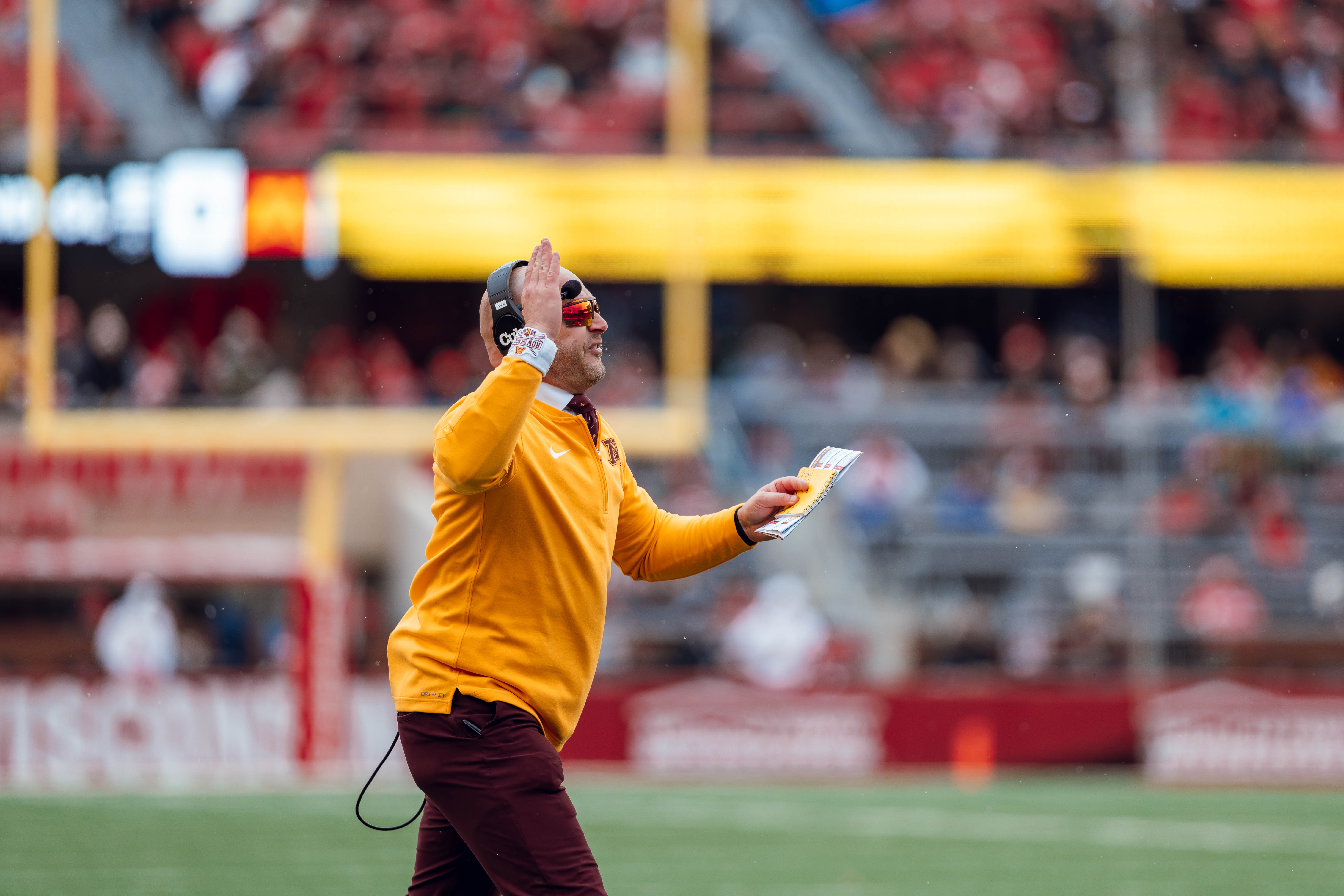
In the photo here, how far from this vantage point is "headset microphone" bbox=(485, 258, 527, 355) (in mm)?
4273

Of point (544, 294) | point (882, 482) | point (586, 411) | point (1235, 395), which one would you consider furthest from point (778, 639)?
point (544, 294)

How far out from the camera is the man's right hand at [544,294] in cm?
400

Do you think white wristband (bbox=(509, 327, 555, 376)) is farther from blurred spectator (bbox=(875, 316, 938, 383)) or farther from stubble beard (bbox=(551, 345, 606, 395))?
blurred spectator (bbox=(875, 316, 938, 383))

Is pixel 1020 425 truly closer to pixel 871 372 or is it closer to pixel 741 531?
pixel 871 372

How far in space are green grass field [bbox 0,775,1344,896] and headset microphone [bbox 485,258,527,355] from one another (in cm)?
471

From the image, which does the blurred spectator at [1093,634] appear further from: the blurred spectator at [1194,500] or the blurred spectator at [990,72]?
the blurred spectator at [990,72]

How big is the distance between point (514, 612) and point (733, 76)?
16.9 metres

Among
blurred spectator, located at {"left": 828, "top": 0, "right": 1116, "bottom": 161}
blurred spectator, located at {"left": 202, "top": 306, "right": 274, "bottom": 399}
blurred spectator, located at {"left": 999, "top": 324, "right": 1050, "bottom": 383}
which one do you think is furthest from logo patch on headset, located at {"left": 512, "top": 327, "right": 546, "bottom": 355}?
blurred spectator, located at {"left": 828, "top": 0, "right": 1116, "bottom": 161}

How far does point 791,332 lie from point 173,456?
24.2 feet

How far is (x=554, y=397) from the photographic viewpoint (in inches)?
172

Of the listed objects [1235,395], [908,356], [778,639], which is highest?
[908,356]

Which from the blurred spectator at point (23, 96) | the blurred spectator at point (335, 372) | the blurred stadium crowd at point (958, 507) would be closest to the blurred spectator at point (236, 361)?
the blurred stadium crowd at point (958, 507)

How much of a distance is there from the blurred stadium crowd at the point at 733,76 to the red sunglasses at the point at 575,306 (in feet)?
47.2

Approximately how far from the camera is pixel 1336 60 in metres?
21.9
